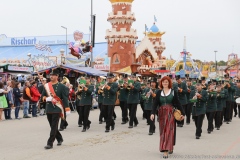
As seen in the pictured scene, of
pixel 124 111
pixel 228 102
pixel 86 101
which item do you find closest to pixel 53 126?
pixel 86 101

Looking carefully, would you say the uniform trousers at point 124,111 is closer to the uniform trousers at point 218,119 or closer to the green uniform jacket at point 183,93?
the green uniform jacket at point 183,93

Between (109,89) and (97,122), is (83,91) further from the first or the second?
(97,122)

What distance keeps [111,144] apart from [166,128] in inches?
81.1

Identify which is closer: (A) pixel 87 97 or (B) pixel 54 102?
(B) pixel 54 102

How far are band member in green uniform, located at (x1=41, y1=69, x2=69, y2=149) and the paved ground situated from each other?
1.32 ft

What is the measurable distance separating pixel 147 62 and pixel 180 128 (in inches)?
1182

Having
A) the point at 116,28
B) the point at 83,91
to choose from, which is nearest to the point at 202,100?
the point at 83,91

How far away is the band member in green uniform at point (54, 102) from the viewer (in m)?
8.99

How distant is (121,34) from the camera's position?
120 feet

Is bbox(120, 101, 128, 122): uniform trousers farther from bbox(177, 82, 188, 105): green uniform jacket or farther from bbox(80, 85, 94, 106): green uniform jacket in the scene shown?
bbox(80, 85, 94, 106): green uniform jacket

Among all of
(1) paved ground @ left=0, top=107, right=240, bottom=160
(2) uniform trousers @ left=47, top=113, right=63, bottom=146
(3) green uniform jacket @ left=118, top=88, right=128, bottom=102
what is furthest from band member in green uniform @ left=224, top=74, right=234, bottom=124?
(2) uniform trousers @ left=47, top=113, right=63, bottom=146

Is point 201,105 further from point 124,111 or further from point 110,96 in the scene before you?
point 124,111

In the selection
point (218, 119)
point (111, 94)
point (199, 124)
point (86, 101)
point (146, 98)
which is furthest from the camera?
point (218, 119)

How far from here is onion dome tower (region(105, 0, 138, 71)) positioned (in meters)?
36.4
